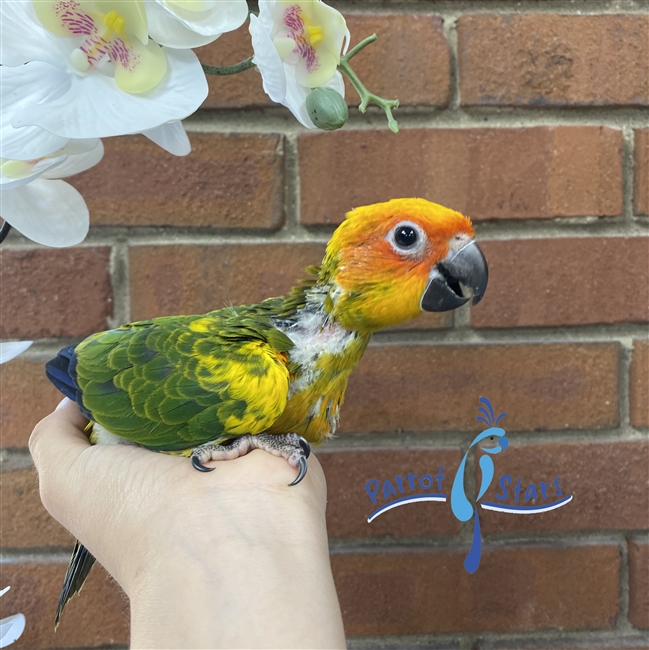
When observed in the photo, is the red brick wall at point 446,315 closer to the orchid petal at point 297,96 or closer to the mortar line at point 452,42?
the mortar line at point 452,42

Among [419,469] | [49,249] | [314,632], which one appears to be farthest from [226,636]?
[49,249]

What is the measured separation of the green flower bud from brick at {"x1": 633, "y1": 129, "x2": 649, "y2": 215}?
429 millimetres

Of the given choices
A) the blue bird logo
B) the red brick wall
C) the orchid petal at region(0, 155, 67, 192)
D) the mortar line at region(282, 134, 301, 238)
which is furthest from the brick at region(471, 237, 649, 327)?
the orchid petal at region(0, 155, 67, 192)

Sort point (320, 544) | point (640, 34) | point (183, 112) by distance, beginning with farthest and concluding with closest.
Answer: point (640, 34) → point (320, 544) → point (183, 112)

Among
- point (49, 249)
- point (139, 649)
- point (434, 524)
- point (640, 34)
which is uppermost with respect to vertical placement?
point (640, 34)

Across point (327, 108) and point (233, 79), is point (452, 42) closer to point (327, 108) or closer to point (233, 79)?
point (233, 79)

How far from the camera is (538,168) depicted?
534mm

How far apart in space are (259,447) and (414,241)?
0.64ft

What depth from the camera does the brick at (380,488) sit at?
0.55 m

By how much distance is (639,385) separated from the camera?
54cm

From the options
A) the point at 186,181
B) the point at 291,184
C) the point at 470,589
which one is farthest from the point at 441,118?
the point at 470,589

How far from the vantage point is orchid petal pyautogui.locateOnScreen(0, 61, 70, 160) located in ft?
0.74

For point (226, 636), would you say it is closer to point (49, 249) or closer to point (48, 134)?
point (48, 134)

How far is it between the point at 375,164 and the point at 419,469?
0.33 m
